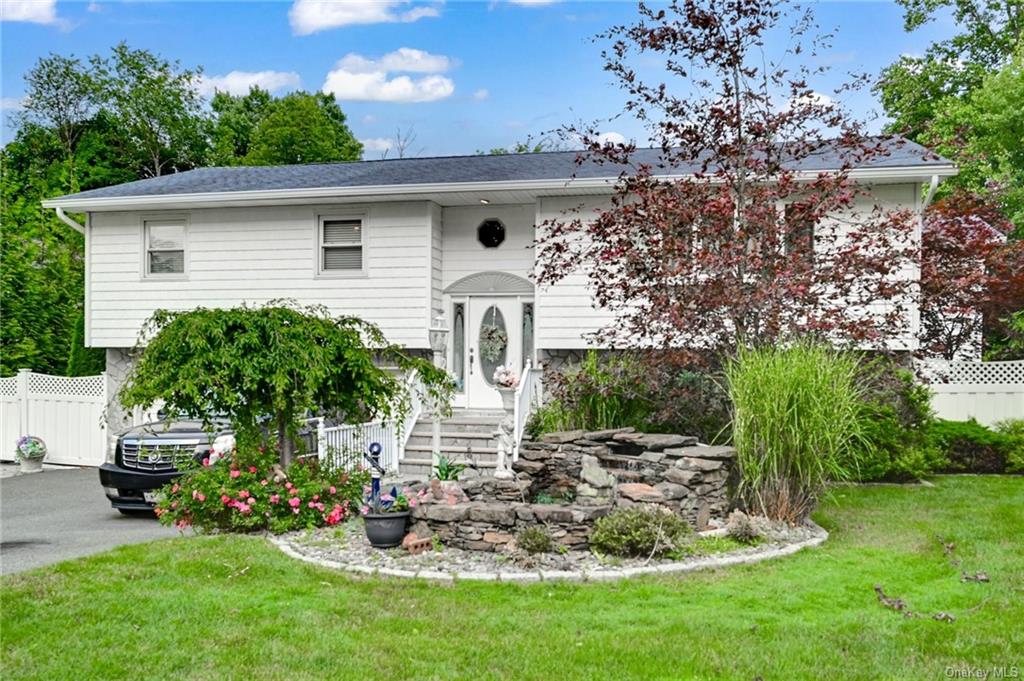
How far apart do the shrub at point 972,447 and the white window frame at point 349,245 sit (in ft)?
28.5

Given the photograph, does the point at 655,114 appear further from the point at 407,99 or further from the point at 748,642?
the point at 407,99

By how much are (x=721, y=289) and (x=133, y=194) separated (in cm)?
1007

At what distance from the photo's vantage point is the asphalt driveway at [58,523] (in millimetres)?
7550

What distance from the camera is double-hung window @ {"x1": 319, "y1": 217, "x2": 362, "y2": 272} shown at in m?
13.5

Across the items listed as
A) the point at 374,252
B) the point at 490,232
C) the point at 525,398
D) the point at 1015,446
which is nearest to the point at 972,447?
the point at 1015,446

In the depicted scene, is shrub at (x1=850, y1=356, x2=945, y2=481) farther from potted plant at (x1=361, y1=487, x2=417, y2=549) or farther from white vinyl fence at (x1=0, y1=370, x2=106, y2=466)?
white vinyl fence at (x1=0, y1=370, x2=106, y2=466)

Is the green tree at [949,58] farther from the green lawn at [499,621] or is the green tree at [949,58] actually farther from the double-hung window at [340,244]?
the green lawn at [499,621]

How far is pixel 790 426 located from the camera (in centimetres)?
712

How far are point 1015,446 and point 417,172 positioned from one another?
9.75 meters

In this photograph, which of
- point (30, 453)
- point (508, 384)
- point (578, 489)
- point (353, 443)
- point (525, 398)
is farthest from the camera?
point (30, 453)

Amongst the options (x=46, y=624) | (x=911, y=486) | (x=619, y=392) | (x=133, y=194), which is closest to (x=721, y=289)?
(x=619, y=392)

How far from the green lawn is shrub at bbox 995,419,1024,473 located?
17.6ft

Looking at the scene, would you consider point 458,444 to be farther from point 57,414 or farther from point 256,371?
point 57,414

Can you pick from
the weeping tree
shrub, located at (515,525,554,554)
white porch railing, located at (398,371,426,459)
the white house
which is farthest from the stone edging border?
the white house
